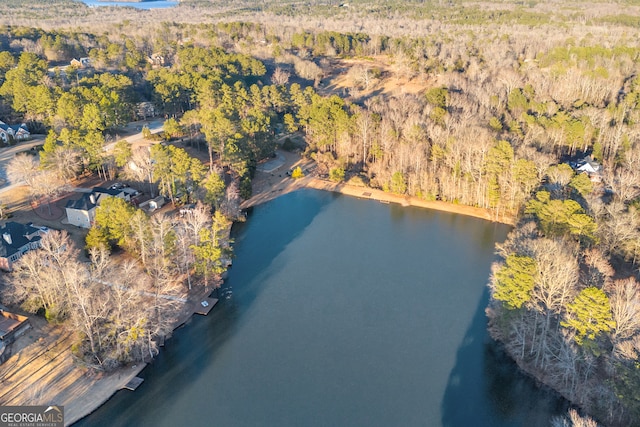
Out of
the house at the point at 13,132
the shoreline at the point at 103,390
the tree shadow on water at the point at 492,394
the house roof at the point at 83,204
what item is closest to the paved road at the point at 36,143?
the house at the point at 13,132

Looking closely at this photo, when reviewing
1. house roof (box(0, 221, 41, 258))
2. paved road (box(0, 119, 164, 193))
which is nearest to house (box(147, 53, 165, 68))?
paved road (box(0, 119, 164, 193))

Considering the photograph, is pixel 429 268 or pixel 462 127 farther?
pixel 462 127

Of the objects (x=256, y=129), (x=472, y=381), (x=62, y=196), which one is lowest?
(x=472, y=381)

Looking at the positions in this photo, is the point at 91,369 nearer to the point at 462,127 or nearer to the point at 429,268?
the point at 429,268

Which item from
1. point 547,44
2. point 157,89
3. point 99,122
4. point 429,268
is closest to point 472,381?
point 429,268

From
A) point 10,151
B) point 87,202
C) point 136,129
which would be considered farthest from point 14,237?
point 136,129

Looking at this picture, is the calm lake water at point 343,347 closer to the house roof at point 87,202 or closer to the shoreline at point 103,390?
the shoreline at point 103,390
